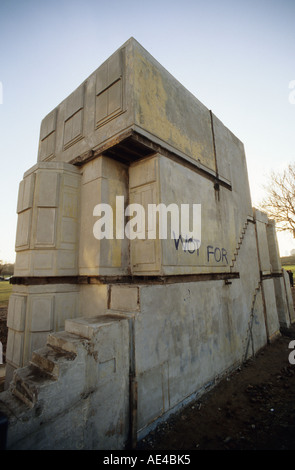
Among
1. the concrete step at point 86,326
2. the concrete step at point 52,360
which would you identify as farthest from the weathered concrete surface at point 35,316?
the concrete step at point 52,360

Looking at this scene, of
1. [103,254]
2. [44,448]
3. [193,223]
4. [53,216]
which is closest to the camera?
[44,448]

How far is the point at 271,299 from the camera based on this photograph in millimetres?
8688

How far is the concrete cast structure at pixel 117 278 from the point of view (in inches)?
109

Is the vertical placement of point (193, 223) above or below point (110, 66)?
below

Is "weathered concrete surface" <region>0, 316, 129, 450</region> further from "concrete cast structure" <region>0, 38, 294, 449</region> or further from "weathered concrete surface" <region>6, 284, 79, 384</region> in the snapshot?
"weathered concrete surface" <region>6, 284, 79, 384</region>

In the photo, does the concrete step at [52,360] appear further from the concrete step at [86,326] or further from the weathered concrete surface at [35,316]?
the weathered concrete surface at [35,316]

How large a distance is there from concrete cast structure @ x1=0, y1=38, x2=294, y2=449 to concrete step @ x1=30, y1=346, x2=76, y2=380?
2cm

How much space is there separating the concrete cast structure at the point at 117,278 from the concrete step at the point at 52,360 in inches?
0.8

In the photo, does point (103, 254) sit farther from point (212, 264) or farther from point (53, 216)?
point (212, 264)

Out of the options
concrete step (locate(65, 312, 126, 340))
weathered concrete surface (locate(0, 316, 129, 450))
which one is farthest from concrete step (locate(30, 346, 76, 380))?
concrete step (locate(65, 312, 126, 340))

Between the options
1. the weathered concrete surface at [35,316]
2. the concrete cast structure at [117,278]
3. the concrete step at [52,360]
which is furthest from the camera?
the weathered concrete surface at [35,316]

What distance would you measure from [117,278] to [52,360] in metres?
2.04
